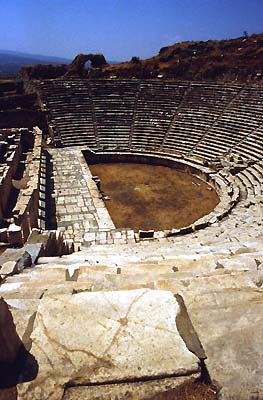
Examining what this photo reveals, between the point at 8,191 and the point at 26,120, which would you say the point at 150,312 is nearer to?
the point at 8,191

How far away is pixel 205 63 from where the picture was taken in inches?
1211

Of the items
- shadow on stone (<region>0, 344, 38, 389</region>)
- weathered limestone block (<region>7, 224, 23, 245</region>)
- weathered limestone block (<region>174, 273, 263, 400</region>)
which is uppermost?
weathered limestone block (<region>174, 273, 263, 400</region>)

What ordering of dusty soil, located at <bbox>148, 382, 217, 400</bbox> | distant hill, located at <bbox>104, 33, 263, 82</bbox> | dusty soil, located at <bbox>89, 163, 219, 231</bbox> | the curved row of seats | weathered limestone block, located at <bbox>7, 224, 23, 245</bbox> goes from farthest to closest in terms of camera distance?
distant hill, located at <bbox>104, 33, 263, 82</bbox>, the curved row of seats, dusty soil, located at <bbox>89, 163, 219, 231</bbox>, weathered limestone block, located at <bbox>7, 224, 23, 245</bbox>, dusty soil, located at <bbox>148, 382, 217, 400</bbox>

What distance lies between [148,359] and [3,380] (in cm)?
111

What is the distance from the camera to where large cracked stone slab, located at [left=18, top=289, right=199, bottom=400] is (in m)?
2.54

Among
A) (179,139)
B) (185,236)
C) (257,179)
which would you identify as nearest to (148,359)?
(185,236)

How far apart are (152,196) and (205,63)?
18046mm

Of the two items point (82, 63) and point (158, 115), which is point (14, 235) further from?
point (82, 63)

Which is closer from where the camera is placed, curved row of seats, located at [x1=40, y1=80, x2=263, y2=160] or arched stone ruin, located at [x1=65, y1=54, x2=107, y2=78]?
curved row of seats, located at [x1=40, y1=80, x2=263, y2=160]

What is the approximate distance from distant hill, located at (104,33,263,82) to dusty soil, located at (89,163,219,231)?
38.8 feet

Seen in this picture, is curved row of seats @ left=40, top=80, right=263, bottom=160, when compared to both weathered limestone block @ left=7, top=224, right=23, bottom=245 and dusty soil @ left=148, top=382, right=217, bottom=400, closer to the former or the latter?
weathered limestone block @ left=7, top=224, right=23, bottom=245

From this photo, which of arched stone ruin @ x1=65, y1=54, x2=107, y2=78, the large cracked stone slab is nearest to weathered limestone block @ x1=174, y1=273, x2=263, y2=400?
the large cracked stone slab

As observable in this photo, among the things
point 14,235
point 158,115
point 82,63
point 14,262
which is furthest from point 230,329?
point 82,63

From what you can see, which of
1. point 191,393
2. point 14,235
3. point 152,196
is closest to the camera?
point 191,393
